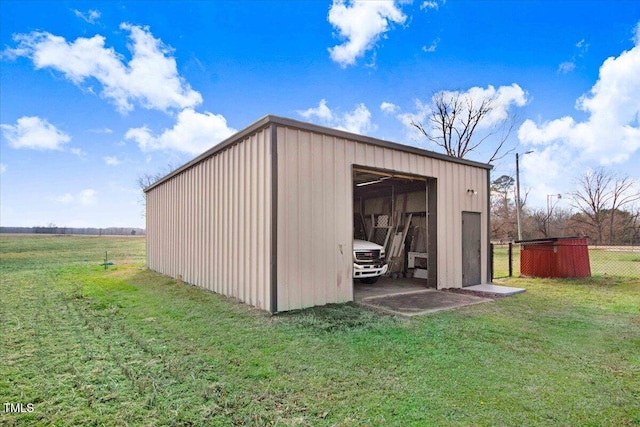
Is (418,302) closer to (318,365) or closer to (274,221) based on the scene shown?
(274,221)

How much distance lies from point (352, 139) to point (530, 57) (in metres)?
10.9

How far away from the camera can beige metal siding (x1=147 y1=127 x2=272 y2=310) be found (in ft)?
18.1

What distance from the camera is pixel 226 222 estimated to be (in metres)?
6.77

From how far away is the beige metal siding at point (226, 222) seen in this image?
5.51 m

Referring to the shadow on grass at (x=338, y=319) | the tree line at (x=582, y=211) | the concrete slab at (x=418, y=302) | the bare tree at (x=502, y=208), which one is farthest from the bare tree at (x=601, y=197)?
the shadow on grass at (x=338, y=319)

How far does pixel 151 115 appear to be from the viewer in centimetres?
1525

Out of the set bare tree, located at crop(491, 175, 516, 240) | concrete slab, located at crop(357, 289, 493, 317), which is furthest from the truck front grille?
bare tree, located at crop(491, 175, 516, 240)

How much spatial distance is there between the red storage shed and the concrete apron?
282cm

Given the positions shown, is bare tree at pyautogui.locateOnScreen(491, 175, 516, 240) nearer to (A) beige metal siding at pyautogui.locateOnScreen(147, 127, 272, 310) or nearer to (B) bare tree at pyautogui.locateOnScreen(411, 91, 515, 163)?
(B) bare tree at pyautogui.locateOnScreen(411, 91, 515, 163)

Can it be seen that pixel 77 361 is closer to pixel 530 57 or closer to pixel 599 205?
pixel 530 57

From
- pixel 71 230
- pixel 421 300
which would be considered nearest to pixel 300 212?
pixel 421 300

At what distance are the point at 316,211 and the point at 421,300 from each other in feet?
8.95

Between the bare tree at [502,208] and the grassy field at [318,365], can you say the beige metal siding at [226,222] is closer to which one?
the grassy field at [318,365]

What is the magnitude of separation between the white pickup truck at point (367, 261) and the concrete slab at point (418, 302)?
86cm
